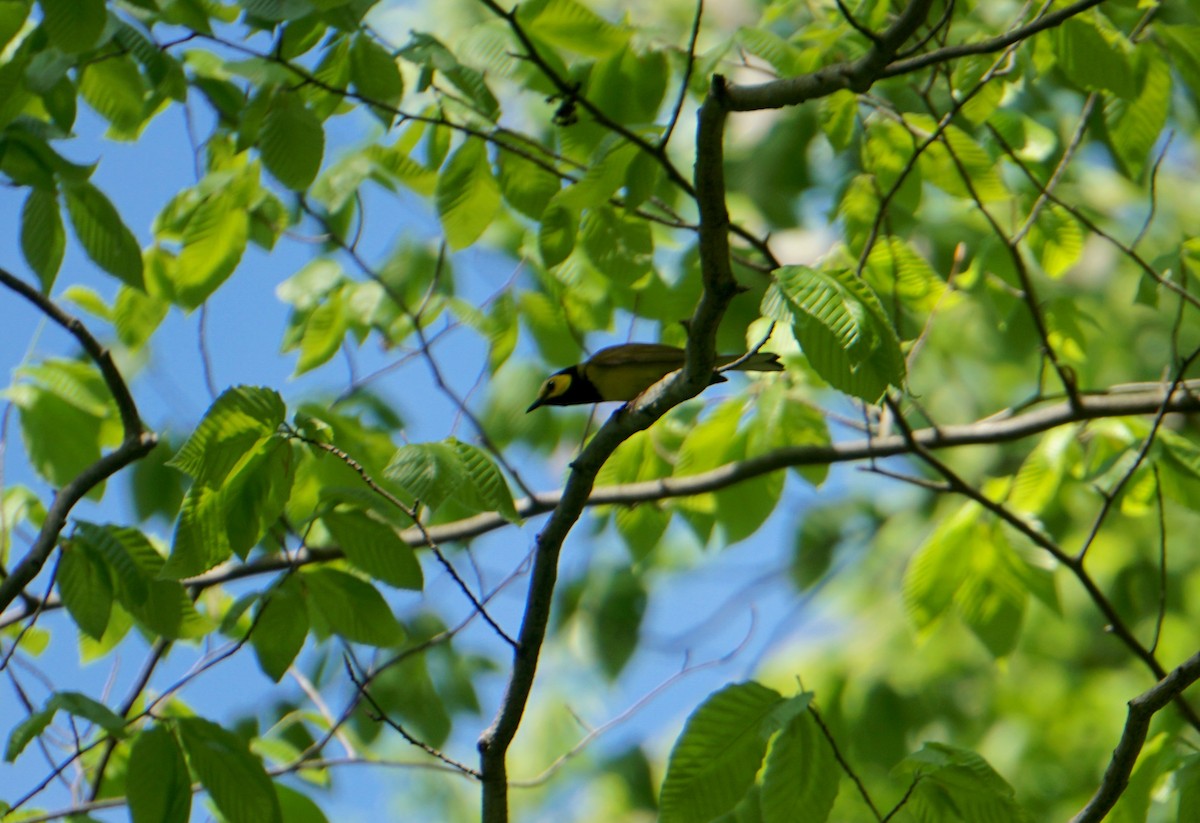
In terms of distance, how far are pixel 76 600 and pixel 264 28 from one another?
1742 mm

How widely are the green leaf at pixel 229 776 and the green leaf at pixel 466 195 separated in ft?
5.71

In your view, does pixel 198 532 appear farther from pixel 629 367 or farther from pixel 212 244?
pixel 629 367

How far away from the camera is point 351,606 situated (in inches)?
134

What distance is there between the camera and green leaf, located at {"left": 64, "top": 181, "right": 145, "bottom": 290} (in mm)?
3697

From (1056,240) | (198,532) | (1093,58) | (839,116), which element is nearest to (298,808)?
(198,532)

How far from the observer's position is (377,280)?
4789 millimetres

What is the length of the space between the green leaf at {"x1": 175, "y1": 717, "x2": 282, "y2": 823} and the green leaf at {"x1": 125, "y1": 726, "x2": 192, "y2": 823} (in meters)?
0.04

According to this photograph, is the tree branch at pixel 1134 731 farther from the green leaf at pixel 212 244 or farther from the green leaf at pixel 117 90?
the green leaf at pixel 117 90

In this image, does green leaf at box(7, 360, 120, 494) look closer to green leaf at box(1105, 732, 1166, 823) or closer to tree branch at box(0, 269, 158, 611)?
tree branch at box(0, 269, 158, 611)

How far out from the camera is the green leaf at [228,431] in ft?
9.05

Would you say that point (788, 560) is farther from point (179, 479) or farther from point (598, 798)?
point (179, 479)

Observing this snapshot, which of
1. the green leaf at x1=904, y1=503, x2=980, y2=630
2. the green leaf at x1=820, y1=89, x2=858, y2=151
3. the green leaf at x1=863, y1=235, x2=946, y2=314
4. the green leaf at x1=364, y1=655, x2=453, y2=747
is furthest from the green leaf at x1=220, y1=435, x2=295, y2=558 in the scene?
the green leaf at x1=364, y1=655, x2=453, y2=747

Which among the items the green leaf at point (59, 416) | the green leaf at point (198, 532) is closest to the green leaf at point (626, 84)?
the green leaf at point (198, 532)

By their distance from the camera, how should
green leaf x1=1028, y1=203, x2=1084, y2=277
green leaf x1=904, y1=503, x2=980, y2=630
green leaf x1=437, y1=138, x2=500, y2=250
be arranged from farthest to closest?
green leaf x1=904, y1=503, x2=980, y2=630, green leaf x1=1028, y1=203, x2=1084, y2=277, green leaf x1=437, y1=138, x2=500, y2=250
